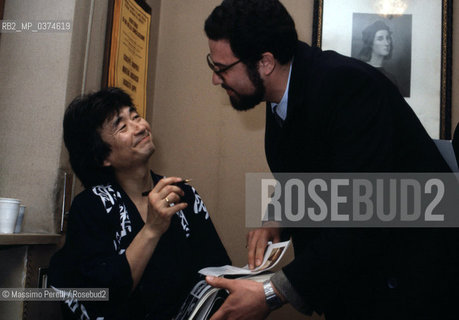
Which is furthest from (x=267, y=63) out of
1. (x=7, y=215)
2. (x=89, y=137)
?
(x=7, y=215)

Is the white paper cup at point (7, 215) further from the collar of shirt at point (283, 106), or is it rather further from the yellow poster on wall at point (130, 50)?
the collar of shirt at point (283, 106)

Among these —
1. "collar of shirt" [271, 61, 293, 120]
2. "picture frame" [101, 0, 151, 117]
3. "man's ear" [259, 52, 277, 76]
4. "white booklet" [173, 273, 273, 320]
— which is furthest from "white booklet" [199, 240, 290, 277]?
"picture frame" [101, 0, 151, 117]

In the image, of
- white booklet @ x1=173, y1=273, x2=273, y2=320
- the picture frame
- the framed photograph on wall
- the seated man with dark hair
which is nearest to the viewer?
white booklet @ x1=173, y1=273, x2=273, y2=320

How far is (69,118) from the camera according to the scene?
5.09ft

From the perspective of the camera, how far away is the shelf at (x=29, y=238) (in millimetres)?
1346

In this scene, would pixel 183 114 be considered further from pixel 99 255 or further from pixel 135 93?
pixel 99 255

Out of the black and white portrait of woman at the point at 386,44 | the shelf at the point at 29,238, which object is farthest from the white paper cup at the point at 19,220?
the black and white portrait of woman at the point at 386,44

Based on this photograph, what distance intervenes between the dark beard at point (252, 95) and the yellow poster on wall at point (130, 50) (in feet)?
2.41

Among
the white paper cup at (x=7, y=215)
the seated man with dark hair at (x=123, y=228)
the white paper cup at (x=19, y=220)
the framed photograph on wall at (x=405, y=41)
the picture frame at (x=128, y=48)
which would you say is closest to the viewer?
the seated man with dark hair at (x=123, y=228)

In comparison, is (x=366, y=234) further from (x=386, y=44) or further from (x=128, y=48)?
(x=386, y=44)

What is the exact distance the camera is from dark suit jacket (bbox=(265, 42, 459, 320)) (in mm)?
1039

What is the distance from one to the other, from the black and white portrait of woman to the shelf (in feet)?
5.85

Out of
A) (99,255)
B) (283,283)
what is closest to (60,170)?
→ (99,255)

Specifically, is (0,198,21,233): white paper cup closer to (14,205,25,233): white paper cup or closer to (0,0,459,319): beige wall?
(14,205,25,233): white paper cup
